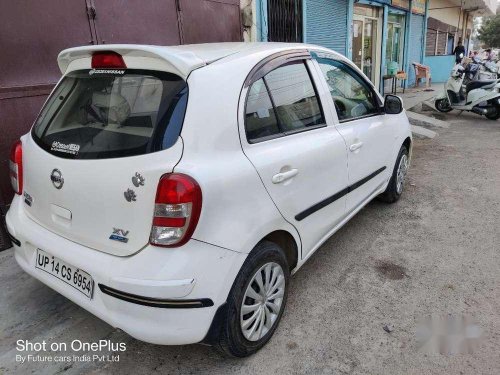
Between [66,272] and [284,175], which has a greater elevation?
[284,175]

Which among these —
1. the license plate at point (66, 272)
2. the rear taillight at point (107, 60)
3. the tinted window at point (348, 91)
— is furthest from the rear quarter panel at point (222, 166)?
the tinted window at point (348, 91)

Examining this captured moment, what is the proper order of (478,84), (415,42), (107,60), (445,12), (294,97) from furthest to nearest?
(445,12)
(415,42)
(478,84)
(294,97)
(107,60)

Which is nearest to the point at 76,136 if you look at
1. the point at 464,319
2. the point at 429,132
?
the point at 464,319

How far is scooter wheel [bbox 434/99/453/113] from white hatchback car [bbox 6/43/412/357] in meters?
8.86

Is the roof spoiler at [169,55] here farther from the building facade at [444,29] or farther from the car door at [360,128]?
the building facade at [444,29]

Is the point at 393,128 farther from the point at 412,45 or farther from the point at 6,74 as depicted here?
the point at 412,45

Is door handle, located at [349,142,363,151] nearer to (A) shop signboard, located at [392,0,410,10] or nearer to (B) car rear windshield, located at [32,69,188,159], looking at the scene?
(B) car rear windshield, located at [32,69,188,159]

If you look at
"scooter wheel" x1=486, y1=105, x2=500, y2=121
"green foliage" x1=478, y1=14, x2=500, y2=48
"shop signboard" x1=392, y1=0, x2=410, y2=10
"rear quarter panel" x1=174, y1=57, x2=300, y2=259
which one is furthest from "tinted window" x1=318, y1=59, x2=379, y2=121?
"green foliage" x1=478, y1=14, x2=500, y2=48

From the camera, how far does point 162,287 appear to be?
1.72 metres

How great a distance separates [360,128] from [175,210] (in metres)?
1.91

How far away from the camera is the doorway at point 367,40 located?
11.0 metres

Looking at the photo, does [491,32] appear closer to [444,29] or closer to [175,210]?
→ [444,29]

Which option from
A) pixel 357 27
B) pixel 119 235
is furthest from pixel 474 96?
pixel 119 235

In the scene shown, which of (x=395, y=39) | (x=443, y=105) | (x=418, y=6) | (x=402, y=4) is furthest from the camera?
(x=418, y=6)
